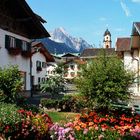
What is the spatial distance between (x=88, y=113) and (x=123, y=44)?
37934mm

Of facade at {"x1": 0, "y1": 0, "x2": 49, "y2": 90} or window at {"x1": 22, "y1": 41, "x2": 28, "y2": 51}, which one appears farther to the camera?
window at {"x1": 22, "y1": 41, "x2": 28, "y2": 51}

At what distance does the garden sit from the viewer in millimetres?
10102

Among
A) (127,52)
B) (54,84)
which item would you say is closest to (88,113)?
(54,84)

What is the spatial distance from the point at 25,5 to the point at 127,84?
13534 mm

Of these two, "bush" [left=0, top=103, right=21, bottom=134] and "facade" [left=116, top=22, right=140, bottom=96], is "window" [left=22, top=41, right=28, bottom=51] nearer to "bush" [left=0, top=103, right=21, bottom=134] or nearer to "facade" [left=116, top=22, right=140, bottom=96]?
"facade" [left=116, top=22, right=140, bottom=96]

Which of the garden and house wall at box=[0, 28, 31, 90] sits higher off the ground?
house wall at box=[0, 28, 31, 90]

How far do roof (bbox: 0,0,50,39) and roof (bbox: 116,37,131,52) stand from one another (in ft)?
64.4

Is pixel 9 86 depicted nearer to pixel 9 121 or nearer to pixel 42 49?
pixel 9 121

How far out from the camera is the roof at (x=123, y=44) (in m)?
48.2

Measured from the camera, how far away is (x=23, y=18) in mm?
27312

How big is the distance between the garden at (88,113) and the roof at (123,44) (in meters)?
32.7

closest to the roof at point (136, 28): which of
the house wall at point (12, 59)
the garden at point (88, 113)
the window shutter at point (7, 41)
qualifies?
the house wall at point (12, 59)

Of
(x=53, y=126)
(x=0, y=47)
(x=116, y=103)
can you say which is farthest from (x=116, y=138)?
(x=0, y=47)

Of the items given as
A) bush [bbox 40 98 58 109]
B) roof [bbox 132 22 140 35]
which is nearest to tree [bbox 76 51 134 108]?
bush [bbox 40 98 58 109]
